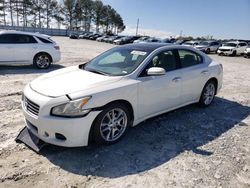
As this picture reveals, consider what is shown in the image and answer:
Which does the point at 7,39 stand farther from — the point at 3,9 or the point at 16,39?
the point at 3,9

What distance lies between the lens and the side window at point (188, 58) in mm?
5150

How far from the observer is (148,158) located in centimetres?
367

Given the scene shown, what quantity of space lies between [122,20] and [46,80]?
9337 centimetres

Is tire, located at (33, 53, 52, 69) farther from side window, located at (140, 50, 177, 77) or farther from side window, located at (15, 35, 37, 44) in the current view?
side window, located at (140, 50, 177, 77)

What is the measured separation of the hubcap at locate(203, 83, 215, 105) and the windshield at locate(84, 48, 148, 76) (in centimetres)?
217

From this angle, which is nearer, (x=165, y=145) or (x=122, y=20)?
(x=165, y=145)

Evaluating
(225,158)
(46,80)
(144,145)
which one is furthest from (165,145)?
(46,80)

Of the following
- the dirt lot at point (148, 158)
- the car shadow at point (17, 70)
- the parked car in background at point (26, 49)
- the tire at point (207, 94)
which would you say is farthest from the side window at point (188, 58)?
the parked car in background at point (26, 49)

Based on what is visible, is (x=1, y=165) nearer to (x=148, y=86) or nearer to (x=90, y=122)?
(x=90, y=122)

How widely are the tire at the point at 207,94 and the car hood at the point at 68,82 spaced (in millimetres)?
2643

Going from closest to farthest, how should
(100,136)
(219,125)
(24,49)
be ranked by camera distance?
(100,136)
(219,125)
(24,49)

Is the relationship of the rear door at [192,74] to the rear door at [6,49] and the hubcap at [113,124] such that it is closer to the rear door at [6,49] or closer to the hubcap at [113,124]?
the hubcap at [113,124]

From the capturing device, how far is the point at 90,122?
3502mm

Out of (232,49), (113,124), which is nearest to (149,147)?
(113,124)
